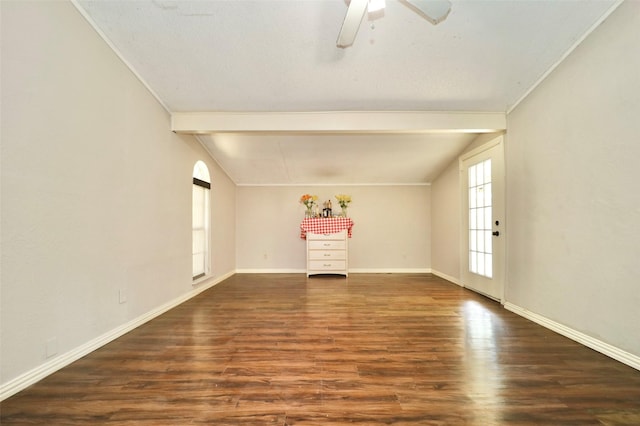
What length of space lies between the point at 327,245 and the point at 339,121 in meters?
2.53

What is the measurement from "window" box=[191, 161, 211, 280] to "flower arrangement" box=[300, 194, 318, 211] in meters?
1.69

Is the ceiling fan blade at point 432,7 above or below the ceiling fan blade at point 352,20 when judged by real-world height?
above

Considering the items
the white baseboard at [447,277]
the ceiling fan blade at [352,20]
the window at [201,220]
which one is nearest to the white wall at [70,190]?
the window at [201,220]

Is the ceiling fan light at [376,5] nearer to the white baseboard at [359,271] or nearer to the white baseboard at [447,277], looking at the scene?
the white baseboard at [447,277]

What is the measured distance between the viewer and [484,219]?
364cm

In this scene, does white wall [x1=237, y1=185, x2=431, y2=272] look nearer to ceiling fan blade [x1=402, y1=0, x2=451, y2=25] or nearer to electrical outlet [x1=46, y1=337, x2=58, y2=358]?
electrical outlet [x1=46, y1=337, x2=58, y2=358]

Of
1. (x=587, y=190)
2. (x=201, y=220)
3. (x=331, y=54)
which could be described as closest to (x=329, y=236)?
(x=201, y=220)

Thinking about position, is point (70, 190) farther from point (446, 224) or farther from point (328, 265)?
point (446, 224)

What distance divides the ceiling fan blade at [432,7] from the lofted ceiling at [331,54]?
449 millimetres

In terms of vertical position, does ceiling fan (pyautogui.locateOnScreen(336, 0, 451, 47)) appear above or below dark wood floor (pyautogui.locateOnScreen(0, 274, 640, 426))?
above

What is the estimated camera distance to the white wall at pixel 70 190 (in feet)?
5.08

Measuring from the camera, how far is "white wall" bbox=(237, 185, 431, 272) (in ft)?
17.9

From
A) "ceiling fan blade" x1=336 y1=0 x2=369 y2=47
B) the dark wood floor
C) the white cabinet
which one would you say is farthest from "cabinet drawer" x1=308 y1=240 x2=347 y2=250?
"ceiling fan blade" x1=336 y1=0 x2=369 y2=47

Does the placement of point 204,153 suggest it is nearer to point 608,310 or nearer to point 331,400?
point 331,400
